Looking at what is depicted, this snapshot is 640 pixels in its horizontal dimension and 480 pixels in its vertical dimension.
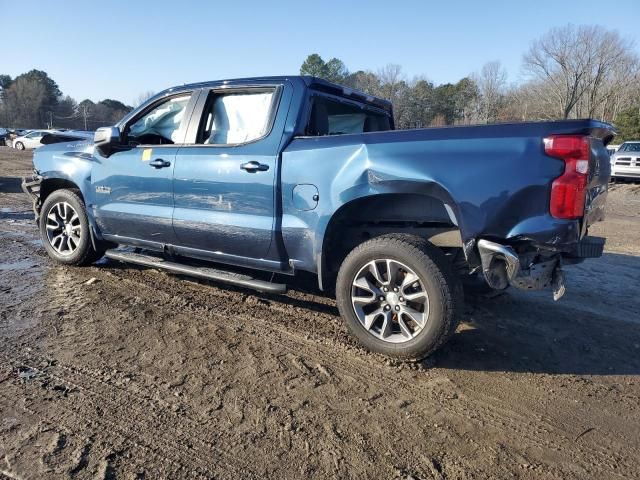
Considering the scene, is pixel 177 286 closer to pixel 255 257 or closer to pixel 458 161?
pixel 255 257

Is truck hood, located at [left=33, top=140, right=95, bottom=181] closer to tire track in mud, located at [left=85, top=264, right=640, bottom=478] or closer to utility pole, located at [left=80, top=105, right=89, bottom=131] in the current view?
tire track in mud, located at [left=85, top=264, right=640, bottom=478]

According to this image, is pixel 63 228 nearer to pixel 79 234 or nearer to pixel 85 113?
pixel 79 234

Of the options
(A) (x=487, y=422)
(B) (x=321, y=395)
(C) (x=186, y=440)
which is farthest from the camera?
(B) (x=321, y=395)

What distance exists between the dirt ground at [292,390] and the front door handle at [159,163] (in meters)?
1.23

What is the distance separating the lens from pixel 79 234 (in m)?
5.39

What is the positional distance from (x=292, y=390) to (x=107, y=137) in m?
3.19

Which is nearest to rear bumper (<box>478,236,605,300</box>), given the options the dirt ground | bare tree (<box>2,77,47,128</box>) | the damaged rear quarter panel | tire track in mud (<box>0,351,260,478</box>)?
the damaged rear quarter panel

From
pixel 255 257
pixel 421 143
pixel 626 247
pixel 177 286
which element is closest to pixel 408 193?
pixel 421 143

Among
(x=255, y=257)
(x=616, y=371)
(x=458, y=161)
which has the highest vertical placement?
(x=458, y=161)

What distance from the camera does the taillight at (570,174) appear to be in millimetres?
2799

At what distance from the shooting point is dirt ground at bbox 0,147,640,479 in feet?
7.67

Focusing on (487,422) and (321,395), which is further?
(321,395)

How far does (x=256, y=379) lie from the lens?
10.1 ft

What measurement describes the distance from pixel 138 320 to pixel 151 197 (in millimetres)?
1208
